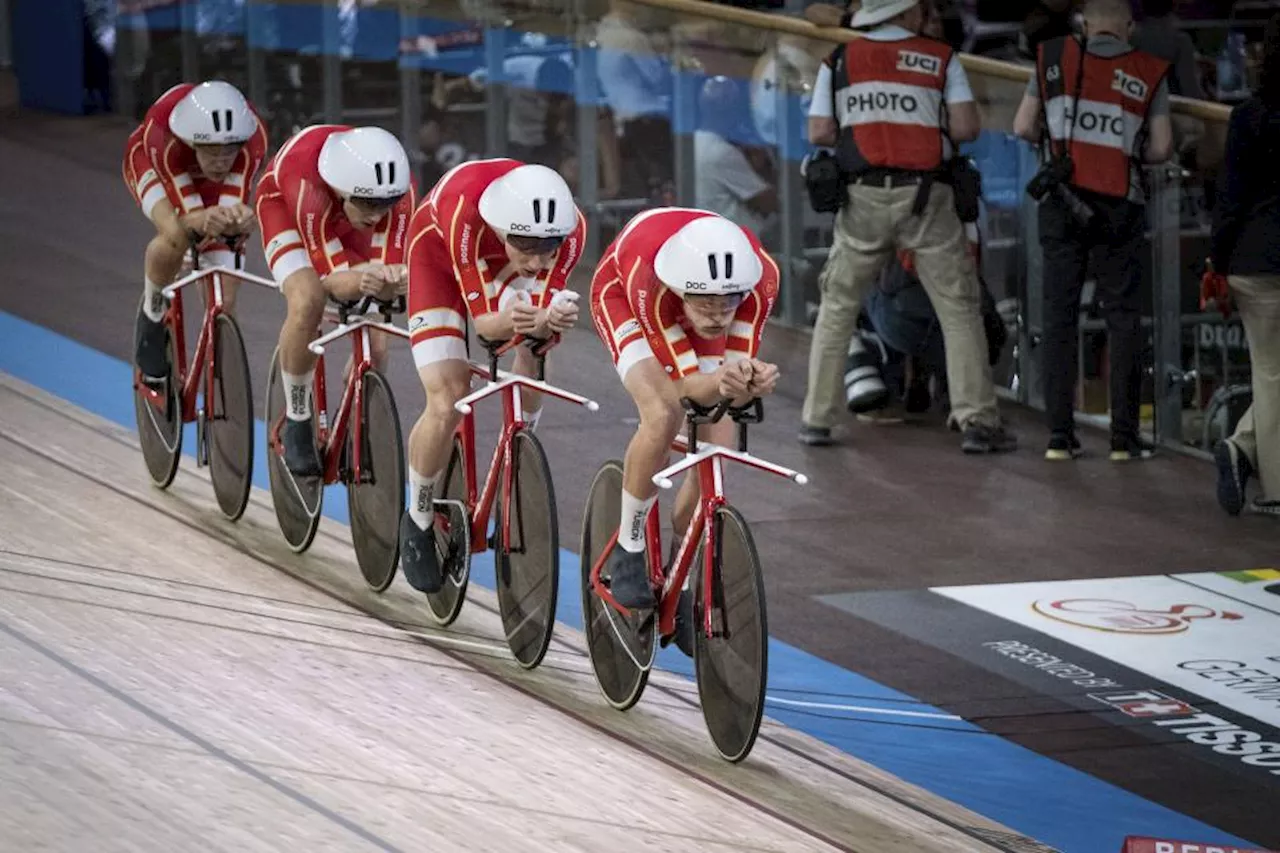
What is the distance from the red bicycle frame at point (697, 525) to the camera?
539 cm

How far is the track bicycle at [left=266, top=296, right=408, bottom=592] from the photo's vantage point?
692 cm

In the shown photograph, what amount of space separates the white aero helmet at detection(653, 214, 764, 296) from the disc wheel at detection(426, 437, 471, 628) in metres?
1.30

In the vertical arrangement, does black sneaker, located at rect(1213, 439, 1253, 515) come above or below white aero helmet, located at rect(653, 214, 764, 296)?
below

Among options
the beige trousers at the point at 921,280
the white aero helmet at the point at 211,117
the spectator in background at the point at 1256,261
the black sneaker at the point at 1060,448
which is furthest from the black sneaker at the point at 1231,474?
the white aero helmet at the point at 211,117

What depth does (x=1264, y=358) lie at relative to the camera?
8.08m

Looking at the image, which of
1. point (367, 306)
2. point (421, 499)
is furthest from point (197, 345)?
point (421, 499)


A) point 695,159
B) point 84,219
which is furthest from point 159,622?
point 84,219

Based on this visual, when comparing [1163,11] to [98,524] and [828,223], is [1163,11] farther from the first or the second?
[98,524]

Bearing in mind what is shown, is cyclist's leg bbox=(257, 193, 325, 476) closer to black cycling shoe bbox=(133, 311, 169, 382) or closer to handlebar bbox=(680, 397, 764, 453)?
black cycling shoe bbox=(133, 311, 169, 382)

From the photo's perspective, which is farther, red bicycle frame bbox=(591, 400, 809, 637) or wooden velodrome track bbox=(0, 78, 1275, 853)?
red bicycle frame bbox=(591, 400, 809, 637)

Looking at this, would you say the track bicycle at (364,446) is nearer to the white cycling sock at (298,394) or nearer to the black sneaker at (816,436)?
the white cycling sock at (298,394)

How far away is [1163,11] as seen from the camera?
933 centimetres

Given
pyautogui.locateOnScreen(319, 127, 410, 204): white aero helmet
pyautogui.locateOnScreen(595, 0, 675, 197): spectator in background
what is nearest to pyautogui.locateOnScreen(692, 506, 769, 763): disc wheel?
pyautogui.locateOnScreen(319, 127, 410, 204): white aero helmet

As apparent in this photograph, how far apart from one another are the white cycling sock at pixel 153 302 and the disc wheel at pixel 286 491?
72 cm
